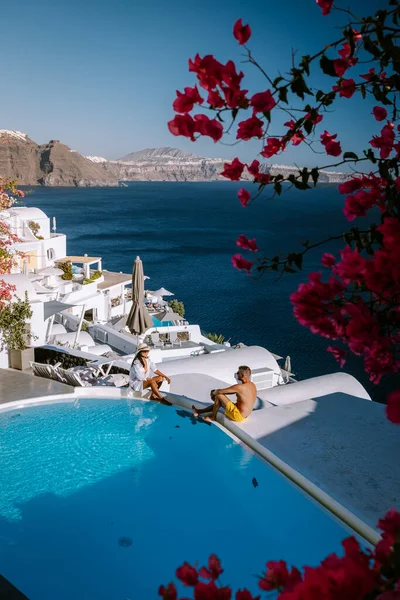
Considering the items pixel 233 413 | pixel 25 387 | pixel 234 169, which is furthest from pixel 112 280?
pixel 234 169

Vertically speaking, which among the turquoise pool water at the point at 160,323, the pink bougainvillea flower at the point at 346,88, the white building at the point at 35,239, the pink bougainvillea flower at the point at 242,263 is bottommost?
the turquoise pool water at the point at 160,323

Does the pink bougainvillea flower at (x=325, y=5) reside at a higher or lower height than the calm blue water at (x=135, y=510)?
higher

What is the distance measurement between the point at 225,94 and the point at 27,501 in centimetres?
589

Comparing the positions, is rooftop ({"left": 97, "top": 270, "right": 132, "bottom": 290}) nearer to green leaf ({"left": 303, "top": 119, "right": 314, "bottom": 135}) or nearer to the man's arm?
the man's arm

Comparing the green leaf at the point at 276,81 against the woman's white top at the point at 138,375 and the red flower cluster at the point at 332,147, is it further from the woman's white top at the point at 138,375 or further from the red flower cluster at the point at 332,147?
the woman's white top at the point at 138,375

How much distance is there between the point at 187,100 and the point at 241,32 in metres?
0.25

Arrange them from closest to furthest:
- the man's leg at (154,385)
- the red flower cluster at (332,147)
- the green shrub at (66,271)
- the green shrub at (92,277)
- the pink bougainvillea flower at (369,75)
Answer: the pink bougainvillea flower at (369,75)
the red flower cluster at (332,147)
the man's leg at (154,385)
the green shrub at (66,271)
the green shrub at (92,277)

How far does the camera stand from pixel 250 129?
1678 mm

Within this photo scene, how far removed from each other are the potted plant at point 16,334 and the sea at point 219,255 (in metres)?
2.44

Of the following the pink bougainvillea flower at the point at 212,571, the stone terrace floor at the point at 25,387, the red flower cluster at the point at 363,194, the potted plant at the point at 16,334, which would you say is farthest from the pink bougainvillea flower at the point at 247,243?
the potted plant at the point at 16,334

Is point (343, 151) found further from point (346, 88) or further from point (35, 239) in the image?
point (35, 239)

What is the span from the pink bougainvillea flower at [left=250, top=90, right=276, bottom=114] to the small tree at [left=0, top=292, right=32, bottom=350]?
10208 mm

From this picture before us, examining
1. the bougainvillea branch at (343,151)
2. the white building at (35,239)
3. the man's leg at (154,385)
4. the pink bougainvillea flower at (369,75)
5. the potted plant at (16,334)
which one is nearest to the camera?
the bougainvillea branch at (343,151)

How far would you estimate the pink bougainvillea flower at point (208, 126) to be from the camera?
1.55 m
